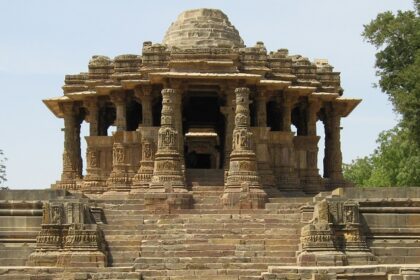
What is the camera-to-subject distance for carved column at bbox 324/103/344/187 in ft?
94.3

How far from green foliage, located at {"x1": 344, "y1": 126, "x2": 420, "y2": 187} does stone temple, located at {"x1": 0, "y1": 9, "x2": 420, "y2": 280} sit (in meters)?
9.29

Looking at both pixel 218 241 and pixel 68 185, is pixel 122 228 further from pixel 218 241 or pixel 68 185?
pixel 68 185

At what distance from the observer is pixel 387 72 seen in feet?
92.2

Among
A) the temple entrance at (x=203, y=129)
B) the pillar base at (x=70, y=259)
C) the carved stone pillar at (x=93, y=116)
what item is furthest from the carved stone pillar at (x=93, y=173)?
the pillar base at (x=70, y=259)

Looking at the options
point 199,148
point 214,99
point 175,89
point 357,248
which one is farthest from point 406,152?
point 357,248

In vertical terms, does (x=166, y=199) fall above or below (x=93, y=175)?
below

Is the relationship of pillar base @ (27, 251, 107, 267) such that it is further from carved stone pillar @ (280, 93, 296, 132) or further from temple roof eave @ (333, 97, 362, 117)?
temple roof eave @ (333, 97, 362, 117)

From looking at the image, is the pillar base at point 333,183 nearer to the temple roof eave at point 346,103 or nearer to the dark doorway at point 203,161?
the temple roof eave at point 346,103

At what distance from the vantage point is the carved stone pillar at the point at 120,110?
2680 cm

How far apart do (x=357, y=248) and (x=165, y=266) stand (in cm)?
384

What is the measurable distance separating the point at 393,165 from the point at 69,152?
65.0 ft

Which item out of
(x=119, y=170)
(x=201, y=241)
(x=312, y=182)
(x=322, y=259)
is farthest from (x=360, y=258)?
(x=119, y=170)

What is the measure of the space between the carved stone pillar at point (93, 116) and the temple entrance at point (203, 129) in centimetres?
253

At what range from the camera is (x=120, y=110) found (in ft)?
88.6
